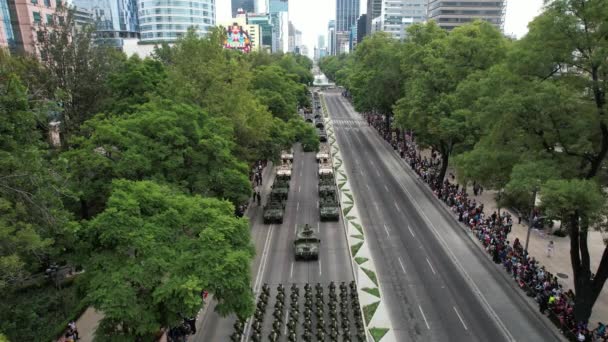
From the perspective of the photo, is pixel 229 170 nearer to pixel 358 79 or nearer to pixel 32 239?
pixel 32 239

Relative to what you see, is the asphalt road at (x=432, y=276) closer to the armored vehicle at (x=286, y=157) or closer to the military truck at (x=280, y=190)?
the military truck at (x=280, y=190)

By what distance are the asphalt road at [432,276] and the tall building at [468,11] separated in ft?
308

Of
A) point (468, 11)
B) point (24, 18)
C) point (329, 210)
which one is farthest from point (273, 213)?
point (468, 11)

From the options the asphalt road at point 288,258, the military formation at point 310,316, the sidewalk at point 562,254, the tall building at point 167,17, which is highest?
the tall building at point 167,17

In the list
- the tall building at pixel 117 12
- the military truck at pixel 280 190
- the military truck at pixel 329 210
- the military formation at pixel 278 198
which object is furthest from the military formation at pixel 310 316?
the tall building at pixel 117 12

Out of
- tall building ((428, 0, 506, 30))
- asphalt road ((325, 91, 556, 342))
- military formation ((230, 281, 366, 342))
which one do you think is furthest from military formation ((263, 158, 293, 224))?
tall building ((428, 0, 506, 30))

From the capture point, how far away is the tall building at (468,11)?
393 feet

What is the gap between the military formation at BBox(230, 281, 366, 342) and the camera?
20.5 m

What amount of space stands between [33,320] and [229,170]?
12.5m

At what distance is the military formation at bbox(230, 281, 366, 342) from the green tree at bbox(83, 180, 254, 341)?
5280 mm

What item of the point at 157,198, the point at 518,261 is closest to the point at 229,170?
the point at 157,198

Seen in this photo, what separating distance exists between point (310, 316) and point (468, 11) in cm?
12323

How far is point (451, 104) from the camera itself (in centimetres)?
3916

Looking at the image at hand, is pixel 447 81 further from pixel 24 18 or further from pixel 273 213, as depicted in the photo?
pixel 24 18
